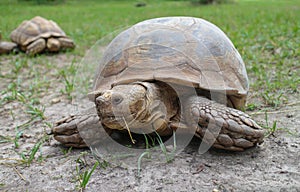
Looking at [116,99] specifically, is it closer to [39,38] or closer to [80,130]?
[80,130]

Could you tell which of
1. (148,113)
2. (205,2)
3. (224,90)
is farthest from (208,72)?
(205,2)

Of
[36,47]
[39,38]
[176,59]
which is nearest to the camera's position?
[176,59]

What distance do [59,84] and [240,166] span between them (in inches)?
103

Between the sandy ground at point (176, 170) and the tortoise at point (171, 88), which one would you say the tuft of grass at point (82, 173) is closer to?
the sandy ground at point (176, 170)

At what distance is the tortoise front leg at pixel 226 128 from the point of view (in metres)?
1.87

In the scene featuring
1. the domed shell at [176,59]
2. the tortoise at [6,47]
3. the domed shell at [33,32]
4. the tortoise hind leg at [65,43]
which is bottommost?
the tortoise at [6,47]

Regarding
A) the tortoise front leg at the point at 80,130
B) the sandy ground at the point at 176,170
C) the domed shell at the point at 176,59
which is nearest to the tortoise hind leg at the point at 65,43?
the domed shell at the point at 176,59

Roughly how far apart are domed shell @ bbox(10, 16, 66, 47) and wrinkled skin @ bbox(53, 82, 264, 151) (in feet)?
13.0

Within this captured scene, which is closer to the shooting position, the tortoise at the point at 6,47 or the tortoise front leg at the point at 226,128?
the tortoise front leg at the point at 226,128

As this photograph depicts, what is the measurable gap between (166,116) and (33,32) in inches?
177

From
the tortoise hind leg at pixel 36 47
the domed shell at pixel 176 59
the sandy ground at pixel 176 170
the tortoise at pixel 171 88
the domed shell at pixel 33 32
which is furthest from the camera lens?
the domed shell at pixel 33 32

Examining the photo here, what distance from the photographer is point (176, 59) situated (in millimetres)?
2117

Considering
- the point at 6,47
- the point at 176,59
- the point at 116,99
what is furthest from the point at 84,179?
the point at 6,47

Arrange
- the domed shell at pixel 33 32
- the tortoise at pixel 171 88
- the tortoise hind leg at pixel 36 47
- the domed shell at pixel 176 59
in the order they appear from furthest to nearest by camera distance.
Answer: the domed shell at pixel 33 32 < the tortoise hind leg at pixel 36 47 < the domed shell at pixel 176 59 < the tortoise at pixel 171 88
